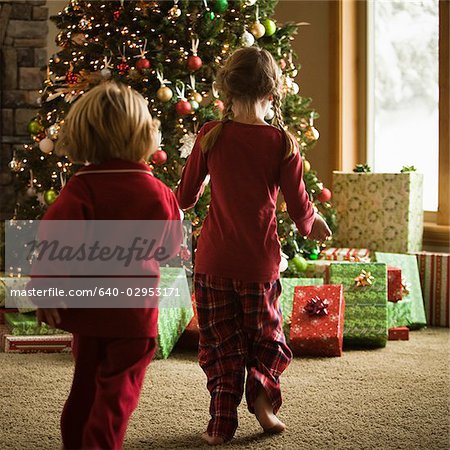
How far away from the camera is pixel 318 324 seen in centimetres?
342

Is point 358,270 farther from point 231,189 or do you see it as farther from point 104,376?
point 104,376

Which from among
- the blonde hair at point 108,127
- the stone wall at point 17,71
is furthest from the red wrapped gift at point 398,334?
the stone wall at point 17,71

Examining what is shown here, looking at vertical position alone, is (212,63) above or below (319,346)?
above

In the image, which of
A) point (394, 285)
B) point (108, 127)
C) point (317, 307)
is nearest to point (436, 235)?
Answer: point (394, 285)

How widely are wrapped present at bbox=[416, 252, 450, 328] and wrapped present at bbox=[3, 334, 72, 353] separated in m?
1.80

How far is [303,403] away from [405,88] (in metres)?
2.56

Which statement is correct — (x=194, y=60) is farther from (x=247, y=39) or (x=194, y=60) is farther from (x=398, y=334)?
(x=398, y=334)

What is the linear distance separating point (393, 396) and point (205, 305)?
2.82ft

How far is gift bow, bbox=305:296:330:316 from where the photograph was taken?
3429mm

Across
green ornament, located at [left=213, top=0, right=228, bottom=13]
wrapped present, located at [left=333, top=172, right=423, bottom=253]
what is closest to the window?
wrapped present, located at [left=333, top=172, right=423, bottom=253]

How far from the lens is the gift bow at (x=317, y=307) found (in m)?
3.43

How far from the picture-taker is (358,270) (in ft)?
12.2

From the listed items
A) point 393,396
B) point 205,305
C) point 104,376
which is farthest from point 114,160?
point 393,396

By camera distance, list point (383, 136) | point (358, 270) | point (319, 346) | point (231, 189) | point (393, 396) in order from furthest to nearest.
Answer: point (383, 136) < point (358, 270) < point (319, 346) < point (393, 396) < point (231, 189)
